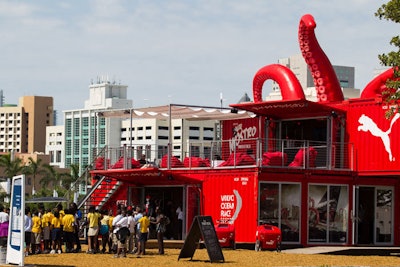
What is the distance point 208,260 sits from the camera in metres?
34.8

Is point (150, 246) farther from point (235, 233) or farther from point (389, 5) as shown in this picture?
point (389, 5)

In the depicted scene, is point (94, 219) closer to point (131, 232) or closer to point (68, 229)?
point (68, 229)

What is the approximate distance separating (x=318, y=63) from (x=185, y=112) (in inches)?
246

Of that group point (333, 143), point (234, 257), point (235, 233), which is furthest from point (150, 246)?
point (333, 143)

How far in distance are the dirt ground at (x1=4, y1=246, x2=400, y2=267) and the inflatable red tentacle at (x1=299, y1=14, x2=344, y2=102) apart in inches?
412

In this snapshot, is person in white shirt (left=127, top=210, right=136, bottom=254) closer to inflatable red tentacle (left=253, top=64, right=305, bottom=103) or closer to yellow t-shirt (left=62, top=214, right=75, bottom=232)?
yellow t-shirt (left=62, top=214, right=75, bottom=232)

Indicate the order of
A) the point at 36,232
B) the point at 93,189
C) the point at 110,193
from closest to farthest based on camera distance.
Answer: the point at 36,232
the point at 93,189
the point at 110,193

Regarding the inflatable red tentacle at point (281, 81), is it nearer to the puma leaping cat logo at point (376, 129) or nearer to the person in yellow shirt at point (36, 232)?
the puma leaping cat logo at point (376, 129)

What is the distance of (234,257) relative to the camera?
1431 inches

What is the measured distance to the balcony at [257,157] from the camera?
140 feet

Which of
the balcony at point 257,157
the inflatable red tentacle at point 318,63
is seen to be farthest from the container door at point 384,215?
the inflatable red tentacle at point 318,63

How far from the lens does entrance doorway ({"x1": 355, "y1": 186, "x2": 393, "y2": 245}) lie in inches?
1797

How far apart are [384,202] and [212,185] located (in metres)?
7.66

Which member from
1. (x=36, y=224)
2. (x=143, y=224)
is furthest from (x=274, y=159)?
(x=36, y=224)
